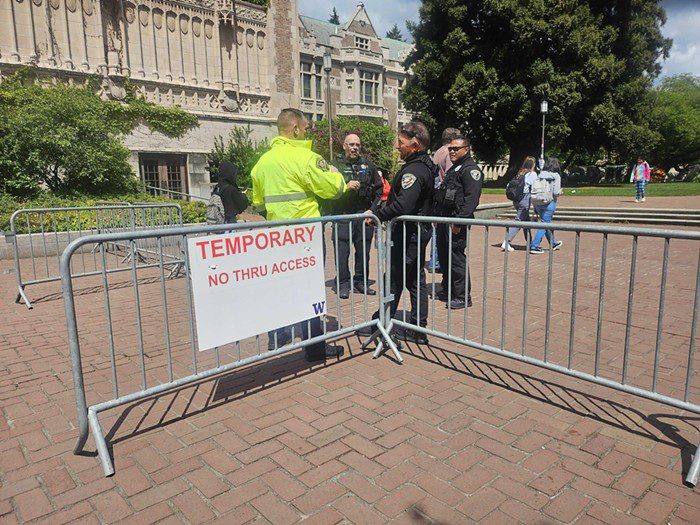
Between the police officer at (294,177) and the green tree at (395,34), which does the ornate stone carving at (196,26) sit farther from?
the green tree at (395,34)

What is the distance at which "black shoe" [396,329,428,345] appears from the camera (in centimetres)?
507

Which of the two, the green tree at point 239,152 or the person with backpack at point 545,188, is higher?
the green tree at point 239,152

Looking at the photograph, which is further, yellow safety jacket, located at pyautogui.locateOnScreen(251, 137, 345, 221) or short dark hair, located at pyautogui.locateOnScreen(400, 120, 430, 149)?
short dark hair, located at pyautogui.locateOnScreen(400, 120, 430, 149)

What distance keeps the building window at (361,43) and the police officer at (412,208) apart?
48.9 m

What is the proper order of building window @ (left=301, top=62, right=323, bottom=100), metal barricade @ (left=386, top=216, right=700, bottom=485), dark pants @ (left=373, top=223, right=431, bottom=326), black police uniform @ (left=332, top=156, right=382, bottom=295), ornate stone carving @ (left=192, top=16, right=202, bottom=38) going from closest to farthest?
metal barricade @ (left=386, top=216, right=700, bottom=485) < dark pants @ (left=373, top=223, right=431, bottom=326) < black police uniform @ (left=332, top=156, right=382, bottom=295) < ornate stone carving @ (left=192, top=16, right=202, bottom=38) < building window @ (left=301, top=62, right=323, bottom=100)

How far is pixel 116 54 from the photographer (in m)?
20.3

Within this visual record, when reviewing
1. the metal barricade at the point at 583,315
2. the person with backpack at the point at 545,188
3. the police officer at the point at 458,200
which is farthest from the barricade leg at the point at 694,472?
the person with backpack at the point at 545,188

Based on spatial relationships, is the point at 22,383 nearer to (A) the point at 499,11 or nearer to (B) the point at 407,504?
(B) the point at 407,504

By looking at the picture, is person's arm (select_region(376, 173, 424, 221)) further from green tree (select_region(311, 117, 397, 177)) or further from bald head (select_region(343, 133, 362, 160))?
green tree (select_region(311, 117, 397, 177))

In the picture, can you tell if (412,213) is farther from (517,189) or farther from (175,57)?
(175,57)

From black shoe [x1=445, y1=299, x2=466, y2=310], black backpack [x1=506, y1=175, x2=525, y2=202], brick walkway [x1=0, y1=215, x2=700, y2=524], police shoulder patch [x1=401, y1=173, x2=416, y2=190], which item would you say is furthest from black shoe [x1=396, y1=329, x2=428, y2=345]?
black backpack [x1=506, y1=175, x2=525, y2=202]

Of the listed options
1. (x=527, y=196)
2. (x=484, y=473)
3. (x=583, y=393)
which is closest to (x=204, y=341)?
(x=484, y=473)

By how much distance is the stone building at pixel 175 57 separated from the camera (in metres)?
18.7

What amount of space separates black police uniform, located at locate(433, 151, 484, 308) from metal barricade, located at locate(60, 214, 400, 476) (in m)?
1.14
